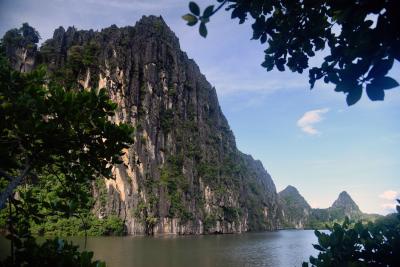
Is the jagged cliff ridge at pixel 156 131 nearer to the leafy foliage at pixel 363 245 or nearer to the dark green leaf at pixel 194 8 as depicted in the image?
the leafy foliage at pixel 363 245

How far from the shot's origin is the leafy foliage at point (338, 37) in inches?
68.0

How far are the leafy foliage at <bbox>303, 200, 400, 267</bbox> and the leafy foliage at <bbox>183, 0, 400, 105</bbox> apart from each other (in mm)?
2228

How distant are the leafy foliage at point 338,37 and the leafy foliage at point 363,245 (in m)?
2.23

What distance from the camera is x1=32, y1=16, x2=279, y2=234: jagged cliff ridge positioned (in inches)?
2950

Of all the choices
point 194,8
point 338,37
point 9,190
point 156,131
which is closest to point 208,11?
point 194,8

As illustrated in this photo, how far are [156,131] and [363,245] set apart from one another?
273 ft

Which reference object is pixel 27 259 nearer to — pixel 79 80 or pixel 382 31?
pixel 382 31

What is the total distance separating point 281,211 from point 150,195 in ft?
385

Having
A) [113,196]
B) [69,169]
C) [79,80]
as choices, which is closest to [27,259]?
[69,169]

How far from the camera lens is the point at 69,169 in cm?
483

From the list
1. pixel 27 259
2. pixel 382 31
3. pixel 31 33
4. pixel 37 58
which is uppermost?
pixel 31 33

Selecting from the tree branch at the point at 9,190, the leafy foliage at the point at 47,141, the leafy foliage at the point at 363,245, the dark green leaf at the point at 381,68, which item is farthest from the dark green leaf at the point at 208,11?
the leafy foliage at the point at 363,245

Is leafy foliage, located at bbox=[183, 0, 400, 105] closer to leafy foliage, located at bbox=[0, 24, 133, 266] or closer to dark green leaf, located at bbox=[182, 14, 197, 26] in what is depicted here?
dark green leaf, located at bbox=[182, 14, 197, 26]

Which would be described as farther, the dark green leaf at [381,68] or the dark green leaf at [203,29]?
the dark green leaf at [203,29]
